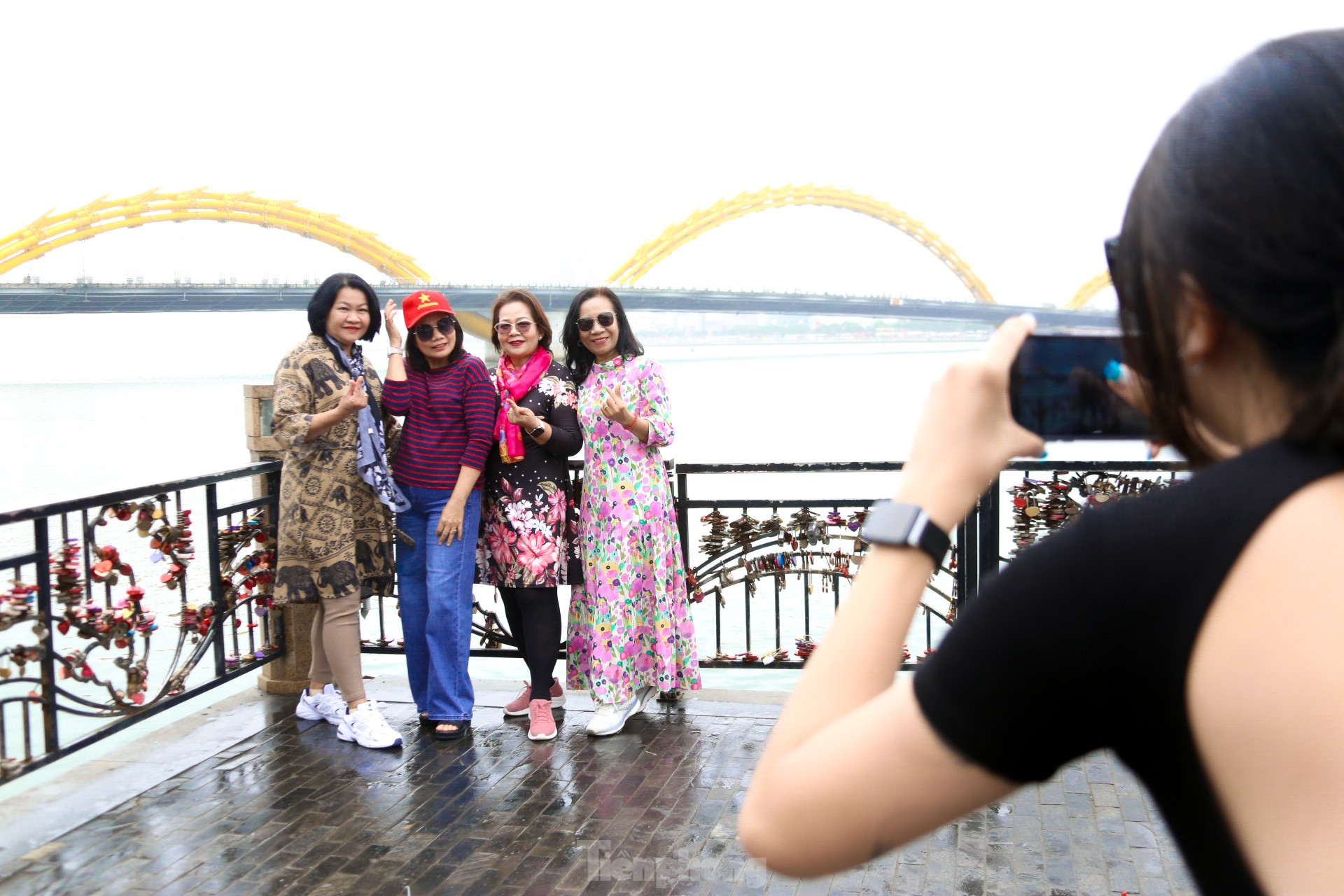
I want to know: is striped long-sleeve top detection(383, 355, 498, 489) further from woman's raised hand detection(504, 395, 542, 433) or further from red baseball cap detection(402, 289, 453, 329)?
red baseball cap detection(402, 289, 453, 329)

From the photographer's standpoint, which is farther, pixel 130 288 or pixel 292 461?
pixel 130 288

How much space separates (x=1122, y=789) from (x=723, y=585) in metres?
2.04

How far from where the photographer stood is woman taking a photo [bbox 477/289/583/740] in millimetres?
4441

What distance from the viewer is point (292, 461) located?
4289 millimetres

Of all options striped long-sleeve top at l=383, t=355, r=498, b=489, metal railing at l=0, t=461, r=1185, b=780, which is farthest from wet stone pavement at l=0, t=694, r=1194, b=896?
striped long-sleeve top at l=383, t=355, r=498, b=489

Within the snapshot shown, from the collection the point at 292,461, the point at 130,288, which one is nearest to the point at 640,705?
the point at 292,461

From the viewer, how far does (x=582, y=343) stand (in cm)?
459

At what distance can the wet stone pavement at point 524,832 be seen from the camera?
3.04 m

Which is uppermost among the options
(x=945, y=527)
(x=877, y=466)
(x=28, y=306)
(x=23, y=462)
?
(x=28, y=306)

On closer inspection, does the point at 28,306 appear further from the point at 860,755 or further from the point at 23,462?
the point at 860,755

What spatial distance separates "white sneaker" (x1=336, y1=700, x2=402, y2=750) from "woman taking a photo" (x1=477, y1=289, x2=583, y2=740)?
0.59m

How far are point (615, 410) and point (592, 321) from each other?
483mm

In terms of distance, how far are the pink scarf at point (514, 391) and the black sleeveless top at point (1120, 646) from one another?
383cm

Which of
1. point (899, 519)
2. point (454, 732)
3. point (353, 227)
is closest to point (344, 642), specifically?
point (454, 732)
